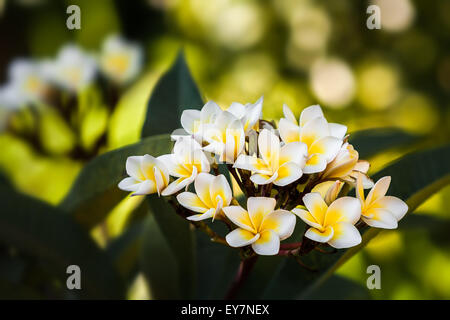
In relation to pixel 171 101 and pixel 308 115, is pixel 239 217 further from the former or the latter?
pixel 171 101

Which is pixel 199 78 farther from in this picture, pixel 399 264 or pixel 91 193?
pixel 91 193

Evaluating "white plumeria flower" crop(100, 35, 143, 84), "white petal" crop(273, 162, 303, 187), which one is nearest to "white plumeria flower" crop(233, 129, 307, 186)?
"white petal" crop(273, 162, 303, 187)

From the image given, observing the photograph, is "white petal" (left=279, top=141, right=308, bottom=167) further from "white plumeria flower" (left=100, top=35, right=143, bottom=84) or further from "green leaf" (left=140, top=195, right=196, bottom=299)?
"white plumeria flower" (left=100, top=35, right=143, bottom=84)

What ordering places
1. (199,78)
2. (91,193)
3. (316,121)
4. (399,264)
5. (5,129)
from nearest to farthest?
(316,121), (91,193), (5,129), (399,264), (199,78)

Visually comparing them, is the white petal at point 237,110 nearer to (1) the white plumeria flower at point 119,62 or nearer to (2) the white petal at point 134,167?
(2) the white petal at point 134,167

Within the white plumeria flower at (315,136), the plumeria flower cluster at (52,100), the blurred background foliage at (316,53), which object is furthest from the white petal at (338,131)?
the blurred background foliage at (316,53)

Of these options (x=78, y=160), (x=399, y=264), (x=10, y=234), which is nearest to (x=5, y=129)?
(x=78, y=160)

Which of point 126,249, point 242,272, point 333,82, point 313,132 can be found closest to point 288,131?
point 313,132
